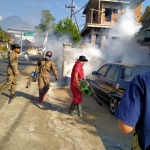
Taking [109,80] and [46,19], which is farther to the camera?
[46,19]

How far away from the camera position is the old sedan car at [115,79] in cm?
528

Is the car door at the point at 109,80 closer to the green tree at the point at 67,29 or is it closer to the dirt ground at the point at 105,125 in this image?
the dirt ground at the point at 105,125

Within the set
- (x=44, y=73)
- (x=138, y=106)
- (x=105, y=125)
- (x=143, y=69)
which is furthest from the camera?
(x=44, y=73)

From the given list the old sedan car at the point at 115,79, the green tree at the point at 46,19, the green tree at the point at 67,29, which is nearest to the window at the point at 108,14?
the green tree at the point at 67,29

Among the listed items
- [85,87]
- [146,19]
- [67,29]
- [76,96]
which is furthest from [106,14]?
[85,87]

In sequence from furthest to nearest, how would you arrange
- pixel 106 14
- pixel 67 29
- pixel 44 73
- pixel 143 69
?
pixel 106 14, pixel 67 29, pixel 44 73, pixel 143 69

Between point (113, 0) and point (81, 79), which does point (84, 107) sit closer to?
point (81, 79)

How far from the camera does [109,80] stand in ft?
19.7

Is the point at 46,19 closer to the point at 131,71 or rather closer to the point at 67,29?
the point at 67,29

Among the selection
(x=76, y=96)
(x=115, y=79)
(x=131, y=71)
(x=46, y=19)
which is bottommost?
(x=76, y=96)

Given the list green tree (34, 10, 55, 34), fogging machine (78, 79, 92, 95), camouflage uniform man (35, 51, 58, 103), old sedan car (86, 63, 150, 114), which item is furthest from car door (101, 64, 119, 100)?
green tree (34, 10, 55, 34)

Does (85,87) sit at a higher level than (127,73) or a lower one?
lower

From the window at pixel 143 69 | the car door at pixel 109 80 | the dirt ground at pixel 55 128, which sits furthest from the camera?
the car door at pixel 109 80

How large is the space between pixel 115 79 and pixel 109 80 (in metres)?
0.39
